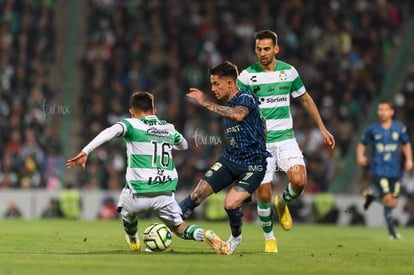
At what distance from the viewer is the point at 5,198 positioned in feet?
79.6

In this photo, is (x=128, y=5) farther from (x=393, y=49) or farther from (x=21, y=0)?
(x=393, y=49)

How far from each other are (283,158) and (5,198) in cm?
1233

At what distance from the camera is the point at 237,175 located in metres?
12.3

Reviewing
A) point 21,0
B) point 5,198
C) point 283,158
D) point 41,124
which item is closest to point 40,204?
point 5,198

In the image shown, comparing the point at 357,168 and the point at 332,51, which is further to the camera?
the point at 332,51

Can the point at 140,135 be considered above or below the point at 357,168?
above

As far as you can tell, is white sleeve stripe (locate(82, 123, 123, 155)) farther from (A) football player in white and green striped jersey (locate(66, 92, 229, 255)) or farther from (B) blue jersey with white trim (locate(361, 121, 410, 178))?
(B) blue jersey with white trim (locate(361, 121, 410, 178))

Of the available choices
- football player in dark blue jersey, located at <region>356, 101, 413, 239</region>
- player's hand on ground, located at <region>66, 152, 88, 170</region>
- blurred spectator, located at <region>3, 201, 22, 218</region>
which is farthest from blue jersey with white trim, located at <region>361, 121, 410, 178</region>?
blurred spectator, located at <region>3, 201, 22, 218</region>

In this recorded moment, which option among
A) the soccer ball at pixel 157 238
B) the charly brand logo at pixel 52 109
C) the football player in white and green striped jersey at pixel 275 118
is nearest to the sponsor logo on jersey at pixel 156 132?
the soccer ball at pixel 157 238

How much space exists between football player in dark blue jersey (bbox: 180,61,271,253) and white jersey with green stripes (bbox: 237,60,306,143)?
914 mm

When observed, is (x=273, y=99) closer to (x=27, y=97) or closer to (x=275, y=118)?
(x=275, y=118)

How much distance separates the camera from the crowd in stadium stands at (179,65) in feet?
83.5

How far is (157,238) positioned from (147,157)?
95 centimetres

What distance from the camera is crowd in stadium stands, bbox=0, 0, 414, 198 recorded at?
25453 millimetres
